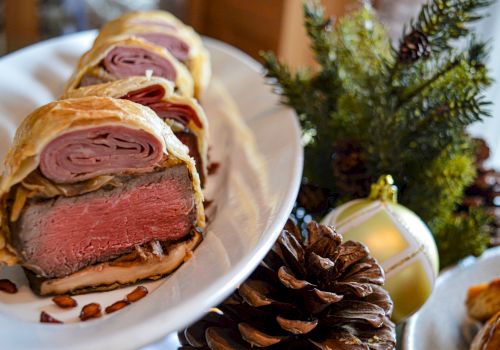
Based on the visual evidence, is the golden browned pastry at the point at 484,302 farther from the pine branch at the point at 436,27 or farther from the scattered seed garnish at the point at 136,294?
the scattered seed garnish at the point at 136,294

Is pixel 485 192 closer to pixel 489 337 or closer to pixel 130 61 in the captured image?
pixel 489 337

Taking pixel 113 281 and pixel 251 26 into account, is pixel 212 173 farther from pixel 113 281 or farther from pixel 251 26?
pixel 251 26

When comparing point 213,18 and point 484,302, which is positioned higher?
point 484,302

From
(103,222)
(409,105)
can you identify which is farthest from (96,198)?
(409,105)

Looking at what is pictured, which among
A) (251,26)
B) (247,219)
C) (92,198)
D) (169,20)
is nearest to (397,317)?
(247,219)

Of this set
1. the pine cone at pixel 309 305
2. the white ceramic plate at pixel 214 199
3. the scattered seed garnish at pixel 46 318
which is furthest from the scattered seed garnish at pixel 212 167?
the scattered seed garnish at pixel 46 318

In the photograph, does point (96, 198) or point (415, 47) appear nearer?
point (96, 198)


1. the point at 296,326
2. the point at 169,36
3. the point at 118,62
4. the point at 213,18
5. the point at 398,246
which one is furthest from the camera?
the point at 213,18

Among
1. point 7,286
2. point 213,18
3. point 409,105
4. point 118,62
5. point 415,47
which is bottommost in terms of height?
point 213,18
